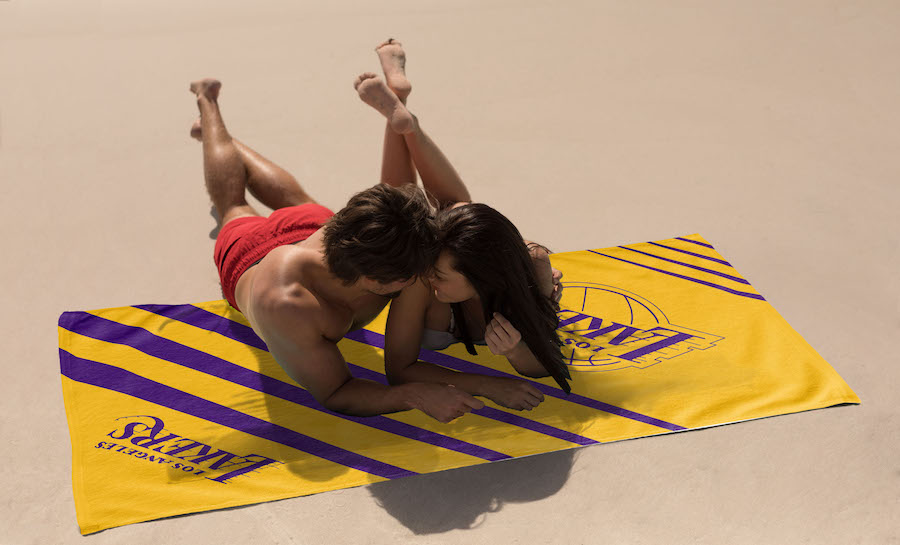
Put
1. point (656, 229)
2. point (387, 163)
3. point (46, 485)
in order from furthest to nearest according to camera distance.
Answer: point (656, 229) < point (387, 163) < point (46, 485)

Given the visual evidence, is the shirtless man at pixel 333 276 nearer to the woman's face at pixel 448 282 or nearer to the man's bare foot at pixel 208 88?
the woman's face at pixel 448 282

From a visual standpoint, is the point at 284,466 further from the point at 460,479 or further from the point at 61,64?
the point at 61,64

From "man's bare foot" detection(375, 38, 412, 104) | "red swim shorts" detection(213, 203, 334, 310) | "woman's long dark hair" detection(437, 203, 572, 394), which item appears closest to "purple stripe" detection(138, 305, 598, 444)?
"red swim shorts" detection(213, 203, 334, 310)

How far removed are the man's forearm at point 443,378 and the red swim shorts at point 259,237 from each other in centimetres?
71

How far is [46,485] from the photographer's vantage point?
2.94m

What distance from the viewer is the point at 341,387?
3.19 meters

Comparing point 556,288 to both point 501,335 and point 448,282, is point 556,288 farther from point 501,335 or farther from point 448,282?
point 448,282

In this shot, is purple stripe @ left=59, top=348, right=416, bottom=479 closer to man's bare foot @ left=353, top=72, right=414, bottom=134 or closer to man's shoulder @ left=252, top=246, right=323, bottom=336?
man's shoulder @ left=252, top=246, right=323, bottom=336

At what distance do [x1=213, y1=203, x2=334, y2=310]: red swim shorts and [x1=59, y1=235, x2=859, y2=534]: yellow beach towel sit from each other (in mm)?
253

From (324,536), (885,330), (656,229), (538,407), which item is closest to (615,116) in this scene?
(656,229)

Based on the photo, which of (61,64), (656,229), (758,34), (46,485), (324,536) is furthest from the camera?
(758,34)

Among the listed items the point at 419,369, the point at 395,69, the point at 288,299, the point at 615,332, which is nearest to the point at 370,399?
the point at 419,369

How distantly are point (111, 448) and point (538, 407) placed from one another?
1.52m

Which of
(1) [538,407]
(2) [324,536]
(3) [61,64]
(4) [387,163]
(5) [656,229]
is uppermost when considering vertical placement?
(3) [61,64]
